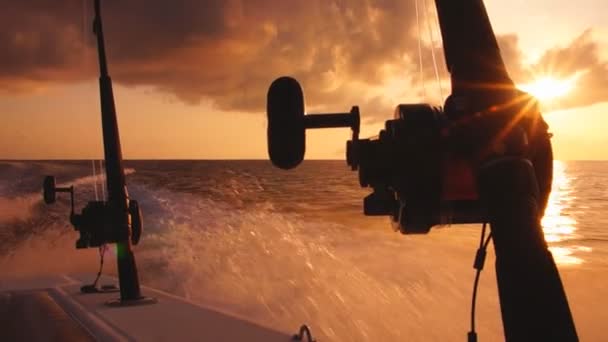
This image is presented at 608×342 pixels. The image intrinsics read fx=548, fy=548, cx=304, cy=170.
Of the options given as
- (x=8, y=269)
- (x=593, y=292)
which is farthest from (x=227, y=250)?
(x=593, y=292)

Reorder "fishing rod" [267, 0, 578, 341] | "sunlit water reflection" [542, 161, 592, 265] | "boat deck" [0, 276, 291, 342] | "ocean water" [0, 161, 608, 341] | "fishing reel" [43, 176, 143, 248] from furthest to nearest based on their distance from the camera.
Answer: "sunlit water reflection" [542, 161, 592, 265]
"ocean water" [0, 161, 608, 341]
"fishing reel" [43, 176, 143, 248]
"boat deck" [0, 276, 291, 342]
"fishing rod" [267, 0, 578, 341]

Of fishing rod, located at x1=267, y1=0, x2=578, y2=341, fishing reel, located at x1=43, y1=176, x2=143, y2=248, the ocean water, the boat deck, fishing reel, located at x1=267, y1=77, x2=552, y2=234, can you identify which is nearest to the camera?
fishing rod, located at x1=267, y1=0, x2=578, y2=341

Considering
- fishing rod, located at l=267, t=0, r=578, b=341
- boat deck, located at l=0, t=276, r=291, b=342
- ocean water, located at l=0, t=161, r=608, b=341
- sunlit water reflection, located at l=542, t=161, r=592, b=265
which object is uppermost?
fishing rod, located at l=267, t=0, r=578, b=341

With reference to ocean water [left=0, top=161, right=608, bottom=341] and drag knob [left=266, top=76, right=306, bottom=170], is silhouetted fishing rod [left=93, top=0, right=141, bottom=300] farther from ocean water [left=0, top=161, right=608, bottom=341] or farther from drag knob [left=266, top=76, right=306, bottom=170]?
drag knob [left=266, top=76, right=306, bottom=170]

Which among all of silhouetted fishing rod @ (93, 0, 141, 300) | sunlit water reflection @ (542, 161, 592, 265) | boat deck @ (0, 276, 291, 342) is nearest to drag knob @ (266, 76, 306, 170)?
boat deck @ (0, 276, 291, 342)

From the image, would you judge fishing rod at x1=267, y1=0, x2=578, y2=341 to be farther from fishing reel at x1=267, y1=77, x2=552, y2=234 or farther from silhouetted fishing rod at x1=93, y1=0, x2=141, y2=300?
silhouetted fishing rod at x1=93, y1=0, x2=141, y2=300

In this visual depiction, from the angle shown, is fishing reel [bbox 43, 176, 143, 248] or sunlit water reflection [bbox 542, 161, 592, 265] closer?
fishing reel [bbox 43, 176, 143, 248]

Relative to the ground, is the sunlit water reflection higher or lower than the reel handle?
lower

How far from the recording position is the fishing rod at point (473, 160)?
101cm

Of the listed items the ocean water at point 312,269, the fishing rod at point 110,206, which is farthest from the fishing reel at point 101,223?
the ocean water at point 312,269

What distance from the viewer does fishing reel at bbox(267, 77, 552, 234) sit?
125 cm

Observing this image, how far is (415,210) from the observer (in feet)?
4.28

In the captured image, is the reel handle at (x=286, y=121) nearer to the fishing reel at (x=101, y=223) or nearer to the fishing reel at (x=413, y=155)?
the fishing reel at (x=413, y=155)

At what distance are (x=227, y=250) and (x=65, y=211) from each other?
9157 millimetres
